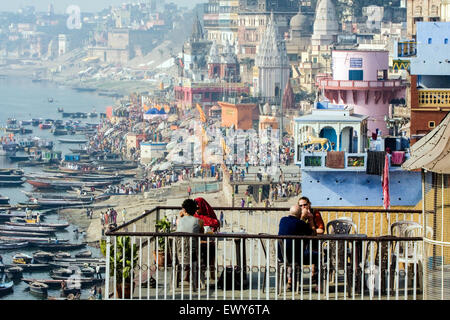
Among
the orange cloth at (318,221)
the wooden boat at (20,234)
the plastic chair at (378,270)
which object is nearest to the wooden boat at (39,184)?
the wooden boat at (20,234)

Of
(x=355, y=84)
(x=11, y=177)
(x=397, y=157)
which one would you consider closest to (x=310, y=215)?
(x=397, y=157)

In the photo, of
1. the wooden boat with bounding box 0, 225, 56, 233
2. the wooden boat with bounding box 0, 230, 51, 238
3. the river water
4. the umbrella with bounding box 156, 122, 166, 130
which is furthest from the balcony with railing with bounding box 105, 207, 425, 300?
the umbrella with bounding box 156, 122, 166, 130

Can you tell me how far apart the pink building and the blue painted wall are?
12.8 metres

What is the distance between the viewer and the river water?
141ft

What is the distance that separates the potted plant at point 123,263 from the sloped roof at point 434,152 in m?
1.65

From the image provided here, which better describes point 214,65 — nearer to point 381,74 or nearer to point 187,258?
point 381,74

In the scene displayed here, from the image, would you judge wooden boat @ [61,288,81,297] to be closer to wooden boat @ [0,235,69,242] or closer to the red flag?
wooden boat @ [0,235,69,242]

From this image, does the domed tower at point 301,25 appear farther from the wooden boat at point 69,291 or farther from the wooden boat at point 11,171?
the wooden boat at point 69,291

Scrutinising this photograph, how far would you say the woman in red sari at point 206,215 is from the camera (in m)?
7.79

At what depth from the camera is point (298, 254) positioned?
6.92 m

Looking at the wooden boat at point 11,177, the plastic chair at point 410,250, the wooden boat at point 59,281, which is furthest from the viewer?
the wooden boat at point 11,177

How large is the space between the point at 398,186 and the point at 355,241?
9456mm

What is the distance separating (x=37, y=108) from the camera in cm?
13600

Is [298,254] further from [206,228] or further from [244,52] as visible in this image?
[244,52]
